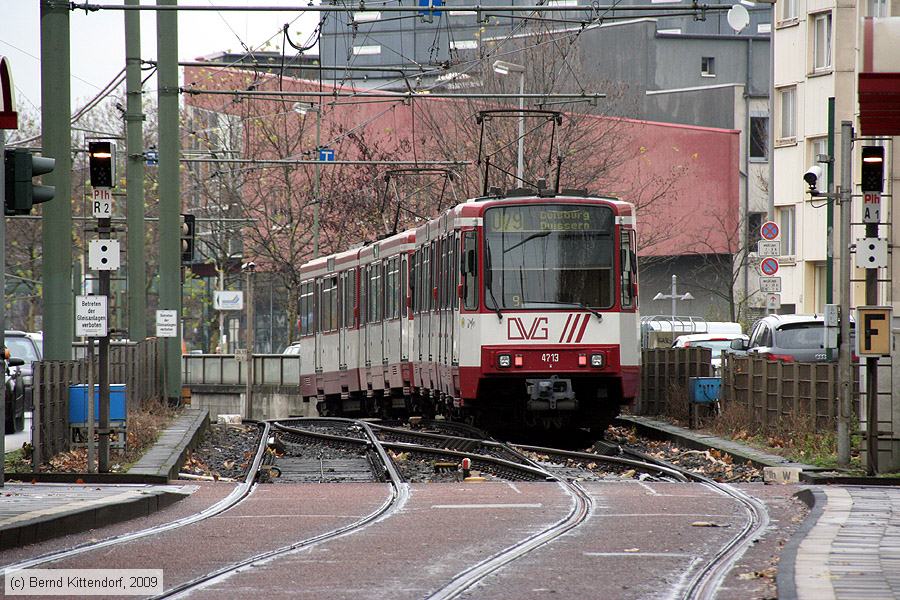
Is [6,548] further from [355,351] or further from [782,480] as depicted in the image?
[355,351]

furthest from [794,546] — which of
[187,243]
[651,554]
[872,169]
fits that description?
[187,243]

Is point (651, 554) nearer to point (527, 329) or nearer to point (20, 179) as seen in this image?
point (20, 179)

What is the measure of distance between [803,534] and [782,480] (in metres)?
7.37

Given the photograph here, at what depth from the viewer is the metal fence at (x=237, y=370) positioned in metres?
54.9

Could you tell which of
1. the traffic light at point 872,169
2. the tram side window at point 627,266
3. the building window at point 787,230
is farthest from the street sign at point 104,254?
the building window at point 787,230

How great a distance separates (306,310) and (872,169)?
2515 cm

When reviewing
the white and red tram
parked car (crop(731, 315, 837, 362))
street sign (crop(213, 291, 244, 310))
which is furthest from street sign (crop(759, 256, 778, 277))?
street sign (crop(213, 291, 244, 310))

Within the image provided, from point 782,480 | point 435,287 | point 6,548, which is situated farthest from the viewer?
point 435,287

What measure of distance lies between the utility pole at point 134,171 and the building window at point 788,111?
107 ft

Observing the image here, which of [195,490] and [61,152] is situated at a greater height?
[61,152]

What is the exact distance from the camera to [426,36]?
9081cm

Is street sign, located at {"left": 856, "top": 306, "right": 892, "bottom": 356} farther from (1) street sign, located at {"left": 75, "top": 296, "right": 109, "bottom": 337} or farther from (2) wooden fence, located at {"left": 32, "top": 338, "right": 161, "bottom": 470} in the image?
(2) wooden fence, located at {"left": 32, "top": 338, "right": 161, "bottom": 470}

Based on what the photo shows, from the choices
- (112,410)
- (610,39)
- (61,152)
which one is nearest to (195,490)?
(112,410)

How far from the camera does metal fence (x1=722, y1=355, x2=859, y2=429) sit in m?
21.7
